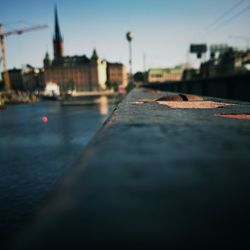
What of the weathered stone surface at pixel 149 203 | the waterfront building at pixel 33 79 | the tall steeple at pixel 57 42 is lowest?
the weathered stone surface at pixel 149 203

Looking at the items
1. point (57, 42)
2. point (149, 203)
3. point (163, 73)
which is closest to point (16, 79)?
point (57, 42)

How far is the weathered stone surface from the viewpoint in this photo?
0.70 metres

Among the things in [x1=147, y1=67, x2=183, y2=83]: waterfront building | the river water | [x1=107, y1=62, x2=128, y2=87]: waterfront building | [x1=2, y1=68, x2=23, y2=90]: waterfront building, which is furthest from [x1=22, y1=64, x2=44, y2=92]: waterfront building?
the river water

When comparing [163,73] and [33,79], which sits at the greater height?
[163,73]

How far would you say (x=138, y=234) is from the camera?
718mm

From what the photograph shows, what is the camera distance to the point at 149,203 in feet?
2.91

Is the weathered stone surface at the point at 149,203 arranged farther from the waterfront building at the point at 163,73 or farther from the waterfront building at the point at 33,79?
the waterfront building at the point at 33,79

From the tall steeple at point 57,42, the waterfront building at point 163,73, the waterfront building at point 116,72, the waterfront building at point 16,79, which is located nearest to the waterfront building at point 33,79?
the waterfront building at point 16,79

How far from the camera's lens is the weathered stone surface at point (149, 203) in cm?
70

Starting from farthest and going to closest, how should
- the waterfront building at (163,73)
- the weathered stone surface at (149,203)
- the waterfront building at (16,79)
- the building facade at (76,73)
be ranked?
the waterfront building at (16,79), the building facade at (76,73), the waterfront building at (163,73), the weathered stone surface at (149,203)

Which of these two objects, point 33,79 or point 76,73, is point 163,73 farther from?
point 33,79

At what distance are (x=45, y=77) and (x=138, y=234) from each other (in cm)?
16674

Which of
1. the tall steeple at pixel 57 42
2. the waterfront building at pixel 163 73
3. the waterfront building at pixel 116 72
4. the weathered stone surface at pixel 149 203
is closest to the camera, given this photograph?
the weathered stone surface at pixel 149 203

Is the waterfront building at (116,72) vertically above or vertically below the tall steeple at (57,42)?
below
